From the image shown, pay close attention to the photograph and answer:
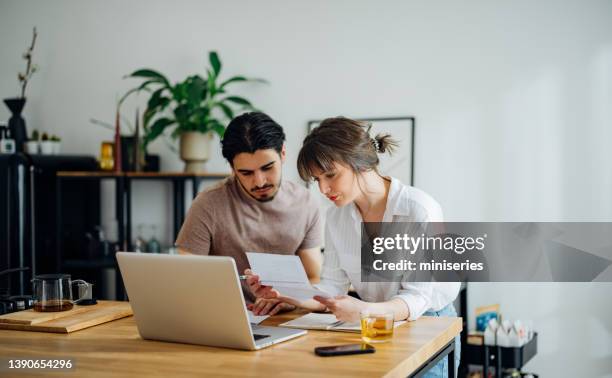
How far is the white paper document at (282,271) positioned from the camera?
7.20 feet

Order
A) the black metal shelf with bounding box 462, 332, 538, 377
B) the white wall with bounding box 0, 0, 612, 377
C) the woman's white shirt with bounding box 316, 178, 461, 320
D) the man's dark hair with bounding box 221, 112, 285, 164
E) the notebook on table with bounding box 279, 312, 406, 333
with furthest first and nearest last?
1. the white wall with bounding box 0, 0, 612, 377
2. the black metal shelf with bounding box 462, 332, 538, 377
3. the man's dark hair with bounding box 221, 112, 285, 164
4. the woman's white shirt with bounding box 316, 178, 461, 320
5. the notebook on table with bounding box 279, 312, 406, 333

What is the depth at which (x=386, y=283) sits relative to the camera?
242cm

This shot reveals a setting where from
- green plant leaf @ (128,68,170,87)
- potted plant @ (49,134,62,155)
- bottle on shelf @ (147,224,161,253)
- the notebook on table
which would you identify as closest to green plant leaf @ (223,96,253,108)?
green plant leaf @ (128,68,170,87)

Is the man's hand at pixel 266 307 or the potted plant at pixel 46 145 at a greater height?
the potted plant at pixel 46 145

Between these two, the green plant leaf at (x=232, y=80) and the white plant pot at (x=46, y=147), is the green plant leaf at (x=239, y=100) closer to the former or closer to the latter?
the green plant leaf at (x=232, y=80)

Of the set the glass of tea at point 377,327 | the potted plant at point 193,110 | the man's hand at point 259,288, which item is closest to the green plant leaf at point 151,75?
the potted plant at point 193,110

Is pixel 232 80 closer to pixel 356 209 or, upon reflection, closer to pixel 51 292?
pixel 356 209

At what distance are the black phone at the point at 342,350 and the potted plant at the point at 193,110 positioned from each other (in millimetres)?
2685

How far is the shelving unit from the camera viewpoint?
4.57 m

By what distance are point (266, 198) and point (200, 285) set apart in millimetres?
967

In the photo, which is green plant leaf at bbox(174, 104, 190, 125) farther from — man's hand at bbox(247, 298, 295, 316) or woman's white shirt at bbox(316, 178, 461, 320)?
man's hand at bbox(247, 298, 295, 316)

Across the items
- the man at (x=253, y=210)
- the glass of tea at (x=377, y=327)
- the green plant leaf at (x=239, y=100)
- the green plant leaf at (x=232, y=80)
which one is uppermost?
the green plant leaf at (x=232, y=80)

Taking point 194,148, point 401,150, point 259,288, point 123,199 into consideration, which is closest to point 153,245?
point 123,199

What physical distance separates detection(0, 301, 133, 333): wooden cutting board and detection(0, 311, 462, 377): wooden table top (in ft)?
0.09
